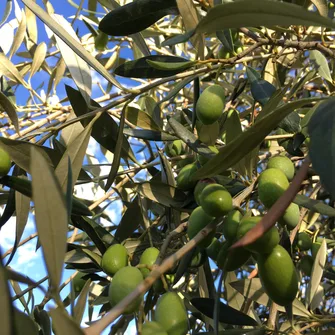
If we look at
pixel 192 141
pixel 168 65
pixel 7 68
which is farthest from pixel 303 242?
pixel 7 68

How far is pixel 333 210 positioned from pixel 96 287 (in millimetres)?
1159

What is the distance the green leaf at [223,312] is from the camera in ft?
2.64

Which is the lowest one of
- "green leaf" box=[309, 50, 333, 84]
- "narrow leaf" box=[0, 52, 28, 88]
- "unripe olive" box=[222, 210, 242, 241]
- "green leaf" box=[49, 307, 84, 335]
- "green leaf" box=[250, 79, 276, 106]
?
"unripe olive" box=[222, 210, 242, 241]

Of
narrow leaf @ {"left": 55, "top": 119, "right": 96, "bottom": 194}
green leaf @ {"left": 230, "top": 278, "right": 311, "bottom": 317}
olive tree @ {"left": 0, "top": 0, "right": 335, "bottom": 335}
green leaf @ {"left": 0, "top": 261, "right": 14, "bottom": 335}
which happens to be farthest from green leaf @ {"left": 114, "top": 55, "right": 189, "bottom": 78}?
green leaf @ {"left": 0, "top": 261, "right": 14, "bottom": 335}

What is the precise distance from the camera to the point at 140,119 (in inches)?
40.6

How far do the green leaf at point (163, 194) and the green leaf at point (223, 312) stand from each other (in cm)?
21

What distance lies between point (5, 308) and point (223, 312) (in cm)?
53

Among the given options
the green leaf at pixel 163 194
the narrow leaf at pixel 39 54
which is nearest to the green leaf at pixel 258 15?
the green leaf at pixel 163 194

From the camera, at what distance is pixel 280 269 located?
56 centimetres

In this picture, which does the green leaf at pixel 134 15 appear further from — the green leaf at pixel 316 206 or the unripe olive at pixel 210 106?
the green leaf at pixel 316 206

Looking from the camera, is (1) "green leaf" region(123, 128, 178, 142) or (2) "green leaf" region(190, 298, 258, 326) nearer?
(2) "green leaf" region(190, 298, 258, 326)

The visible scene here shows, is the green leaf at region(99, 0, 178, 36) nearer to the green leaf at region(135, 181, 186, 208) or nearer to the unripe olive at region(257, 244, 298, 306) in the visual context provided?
the green leaf at region(135, 181, 186, 208)

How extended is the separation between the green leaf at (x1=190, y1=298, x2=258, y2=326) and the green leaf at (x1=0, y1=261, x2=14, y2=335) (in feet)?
1.58

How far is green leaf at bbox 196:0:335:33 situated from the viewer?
0.55 m
